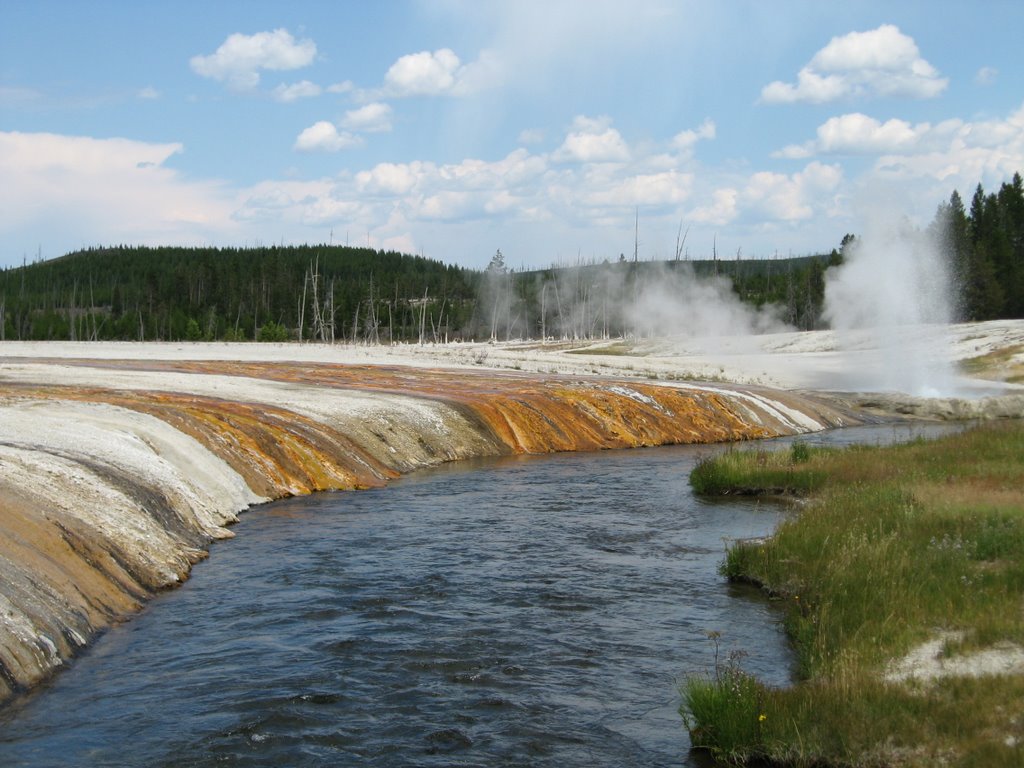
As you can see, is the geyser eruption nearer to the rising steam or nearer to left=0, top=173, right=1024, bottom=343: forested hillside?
left=0, top=173, right=1024, bottom=343: forested hillside

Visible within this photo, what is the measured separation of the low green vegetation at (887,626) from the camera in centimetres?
747

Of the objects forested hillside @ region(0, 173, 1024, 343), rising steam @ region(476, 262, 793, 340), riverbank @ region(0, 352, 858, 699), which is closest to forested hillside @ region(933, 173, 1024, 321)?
forested hillside @ region(0, 173, 1024, 343)

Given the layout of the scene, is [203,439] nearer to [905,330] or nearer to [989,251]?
[905,330]

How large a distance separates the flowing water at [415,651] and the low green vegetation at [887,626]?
545mm

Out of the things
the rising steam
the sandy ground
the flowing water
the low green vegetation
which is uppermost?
the rising steam

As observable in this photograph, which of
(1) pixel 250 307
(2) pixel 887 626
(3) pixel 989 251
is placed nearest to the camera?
(2) pixel 887 626

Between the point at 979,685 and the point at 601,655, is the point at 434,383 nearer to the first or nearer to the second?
the point at 601,655

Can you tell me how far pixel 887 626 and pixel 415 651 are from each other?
466cm

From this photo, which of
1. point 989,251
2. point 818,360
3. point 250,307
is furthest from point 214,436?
point 250,307

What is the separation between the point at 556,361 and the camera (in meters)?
63.1

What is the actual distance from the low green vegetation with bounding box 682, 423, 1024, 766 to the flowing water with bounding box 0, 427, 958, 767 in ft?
1.79

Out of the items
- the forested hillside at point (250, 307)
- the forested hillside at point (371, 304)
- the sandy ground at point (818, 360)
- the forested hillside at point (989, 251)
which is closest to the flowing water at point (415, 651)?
the sandy ground at point (818, 360)

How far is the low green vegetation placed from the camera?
7473 mm

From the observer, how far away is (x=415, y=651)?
10.6 metres
